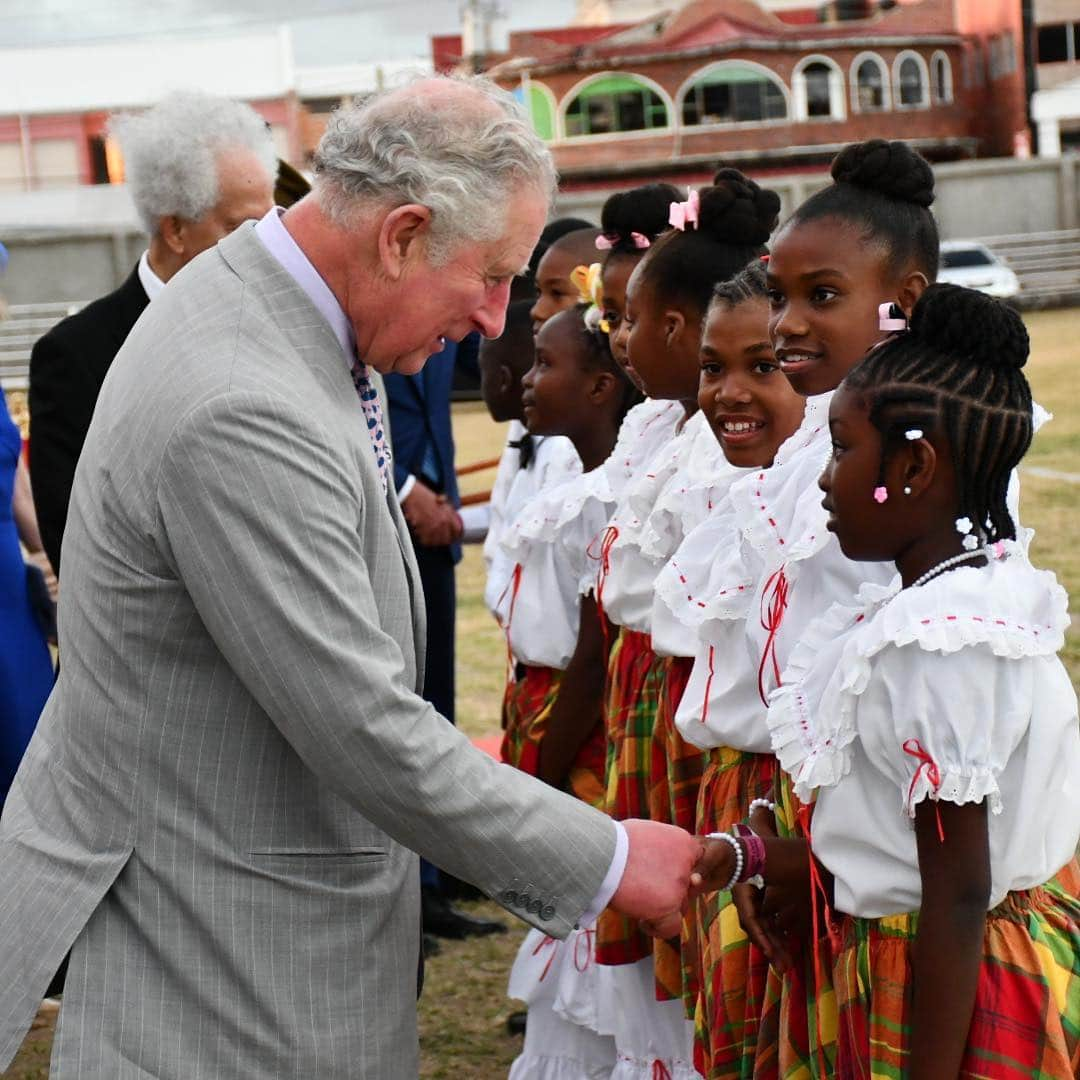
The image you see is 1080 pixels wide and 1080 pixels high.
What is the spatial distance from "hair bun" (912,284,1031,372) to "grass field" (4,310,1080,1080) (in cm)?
277

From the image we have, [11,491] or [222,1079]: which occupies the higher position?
[11,491]

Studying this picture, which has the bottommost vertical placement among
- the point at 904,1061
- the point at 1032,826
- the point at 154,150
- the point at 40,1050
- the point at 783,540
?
the point at 40,1050

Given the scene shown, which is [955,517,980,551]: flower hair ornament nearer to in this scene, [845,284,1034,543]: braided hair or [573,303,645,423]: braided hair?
[845,284,1034,543]: braided hair

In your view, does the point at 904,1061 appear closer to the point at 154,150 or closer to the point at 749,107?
the point at 154,150

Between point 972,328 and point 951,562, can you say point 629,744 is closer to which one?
point 951,562

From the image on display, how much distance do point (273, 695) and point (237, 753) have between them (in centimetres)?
16

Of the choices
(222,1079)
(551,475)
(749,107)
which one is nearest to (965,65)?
(749,107)

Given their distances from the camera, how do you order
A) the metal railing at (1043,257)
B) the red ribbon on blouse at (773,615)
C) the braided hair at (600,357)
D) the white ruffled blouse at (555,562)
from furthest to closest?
the metal railing at (1043,257)
the braided hair at (600,357)
the white ruffled blouse at (555,562)
the red ribbon on blouse at (773,615)

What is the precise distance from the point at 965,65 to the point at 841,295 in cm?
4541

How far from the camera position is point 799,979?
9.12 ft

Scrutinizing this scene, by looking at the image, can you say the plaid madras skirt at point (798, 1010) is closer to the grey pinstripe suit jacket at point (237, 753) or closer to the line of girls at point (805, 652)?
the line of girls at point (805, 652)

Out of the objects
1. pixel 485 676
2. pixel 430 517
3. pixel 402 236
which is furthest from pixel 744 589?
pixel 485 676

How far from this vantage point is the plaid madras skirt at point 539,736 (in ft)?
14.3

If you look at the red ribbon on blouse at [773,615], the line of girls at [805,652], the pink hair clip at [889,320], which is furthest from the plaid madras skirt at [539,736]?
the pink hair clip at [889,320]
